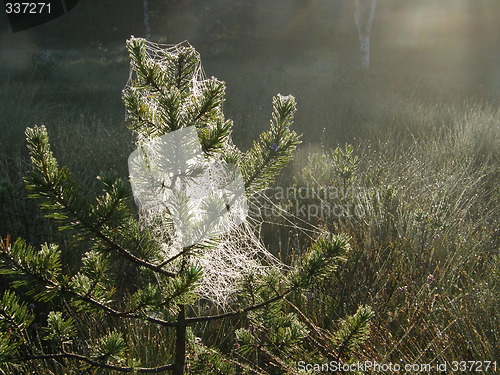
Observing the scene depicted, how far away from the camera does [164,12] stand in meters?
26.3

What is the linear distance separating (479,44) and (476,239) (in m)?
21.1

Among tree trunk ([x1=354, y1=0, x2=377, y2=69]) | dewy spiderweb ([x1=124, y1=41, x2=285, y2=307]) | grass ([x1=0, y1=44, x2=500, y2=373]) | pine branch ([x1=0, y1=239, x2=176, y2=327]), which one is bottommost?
grass ([x1=0, y1=44, x2=500, y2=373])

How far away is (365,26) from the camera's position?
1697cm

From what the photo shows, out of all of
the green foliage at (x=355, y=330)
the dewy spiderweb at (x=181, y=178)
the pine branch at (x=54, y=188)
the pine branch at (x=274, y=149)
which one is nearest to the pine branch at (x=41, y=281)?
the pine branch at (x=54, y=188)

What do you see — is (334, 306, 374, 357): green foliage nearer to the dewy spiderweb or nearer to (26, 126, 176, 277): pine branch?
the dewy spiderweb

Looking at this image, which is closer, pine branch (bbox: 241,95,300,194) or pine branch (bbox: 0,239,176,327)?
pine branch (bbox: 0,239,176,327)

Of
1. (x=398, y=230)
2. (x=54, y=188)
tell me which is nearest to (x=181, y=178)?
(x=54, y=188)

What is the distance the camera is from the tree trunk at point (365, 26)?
16.5 m

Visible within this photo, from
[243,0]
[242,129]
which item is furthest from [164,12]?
[242,129]

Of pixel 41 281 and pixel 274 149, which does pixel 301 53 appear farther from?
pixel 41 281

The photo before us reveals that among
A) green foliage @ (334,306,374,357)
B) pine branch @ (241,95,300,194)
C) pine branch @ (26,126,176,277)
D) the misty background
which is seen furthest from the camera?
the misty background

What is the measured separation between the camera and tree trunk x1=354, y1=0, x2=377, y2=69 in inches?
650

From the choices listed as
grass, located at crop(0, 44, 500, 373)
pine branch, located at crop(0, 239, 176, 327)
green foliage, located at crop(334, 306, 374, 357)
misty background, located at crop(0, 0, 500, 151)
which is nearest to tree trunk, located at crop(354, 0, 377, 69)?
misty background, located at crop(0, 0, 500, 151)

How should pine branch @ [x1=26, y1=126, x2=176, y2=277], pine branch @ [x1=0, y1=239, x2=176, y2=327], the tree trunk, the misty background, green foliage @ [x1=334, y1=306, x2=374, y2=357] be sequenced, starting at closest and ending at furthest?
1. pine branch @ [x1=26, y1=126, x2=176, y2=277]
2. pine branch @ [x1=0, y1=239, x2=176, y2=327]
3. green foliage @ [x1=334, y1=306, x2=374, y2=357]
4. the misty background
5. the tree trunk
